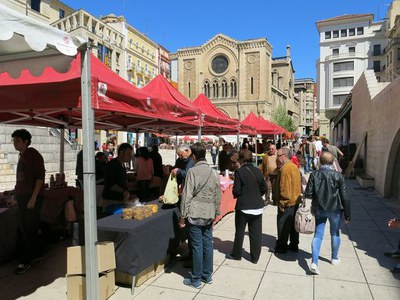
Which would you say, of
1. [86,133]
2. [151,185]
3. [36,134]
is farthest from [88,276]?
[36,134]

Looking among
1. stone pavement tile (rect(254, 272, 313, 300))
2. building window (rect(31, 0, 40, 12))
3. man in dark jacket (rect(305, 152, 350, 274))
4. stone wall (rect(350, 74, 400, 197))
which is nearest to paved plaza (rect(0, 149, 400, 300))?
stone pavement tile (rect(254, 272, 313, 300))

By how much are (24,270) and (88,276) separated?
194 cm

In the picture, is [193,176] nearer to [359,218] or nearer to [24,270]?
[24,270]

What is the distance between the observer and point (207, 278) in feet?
14.4

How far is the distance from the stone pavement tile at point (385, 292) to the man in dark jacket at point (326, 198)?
0.72 metres

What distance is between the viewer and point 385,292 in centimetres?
410

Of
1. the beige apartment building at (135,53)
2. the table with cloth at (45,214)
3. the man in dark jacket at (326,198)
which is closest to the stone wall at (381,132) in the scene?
the man in dark jacket at (326,198)

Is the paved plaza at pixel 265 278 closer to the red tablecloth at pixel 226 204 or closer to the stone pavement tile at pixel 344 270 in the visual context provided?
the stone pavement tile at pixel 344 270

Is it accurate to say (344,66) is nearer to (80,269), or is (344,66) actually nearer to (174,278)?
(174,278)

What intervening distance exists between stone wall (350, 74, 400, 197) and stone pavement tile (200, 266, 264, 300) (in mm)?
6973

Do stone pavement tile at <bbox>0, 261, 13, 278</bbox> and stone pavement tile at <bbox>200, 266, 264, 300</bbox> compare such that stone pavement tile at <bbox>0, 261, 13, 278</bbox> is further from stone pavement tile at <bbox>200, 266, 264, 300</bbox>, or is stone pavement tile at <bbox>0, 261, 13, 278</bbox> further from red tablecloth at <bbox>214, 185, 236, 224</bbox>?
red tablecloth at <bbox>214, 185, 236, 224</bbox>

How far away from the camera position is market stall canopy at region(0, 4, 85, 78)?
256 cm

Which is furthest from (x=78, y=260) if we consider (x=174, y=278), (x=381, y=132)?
(x=381, y=132)

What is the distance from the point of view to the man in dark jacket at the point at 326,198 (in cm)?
462
